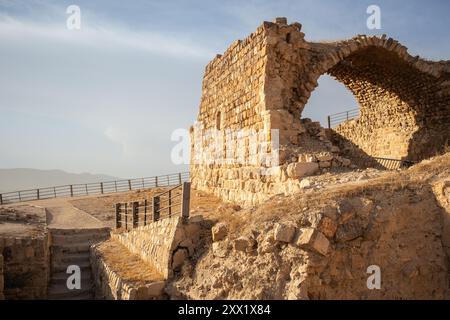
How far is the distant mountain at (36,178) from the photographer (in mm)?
152500

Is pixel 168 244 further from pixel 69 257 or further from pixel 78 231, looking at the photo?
pixel 78 231

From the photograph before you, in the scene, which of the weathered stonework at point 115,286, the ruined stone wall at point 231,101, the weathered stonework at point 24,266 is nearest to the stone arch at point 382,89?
the ruined stone wall at point 231,101

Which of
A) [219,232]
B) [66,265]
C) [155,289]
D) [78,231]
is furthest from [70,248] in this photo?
[219,232]

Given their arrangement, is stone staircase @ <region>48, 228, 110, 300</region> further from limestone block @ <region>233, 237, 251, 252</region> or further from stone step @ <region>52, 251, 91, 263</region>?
limestone block @ <region>233, 237, 251, 252</region>

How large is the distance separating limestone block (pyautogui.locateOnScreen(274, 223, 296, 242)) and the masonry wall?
721cm

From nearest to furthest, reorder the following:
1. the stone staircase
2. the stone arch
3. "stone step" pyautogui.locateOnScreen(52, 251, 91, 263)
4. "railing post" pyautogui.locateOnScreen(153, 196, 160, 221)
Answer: "railing post" pyautogui.locateOnScreen(153, 196, 160, 221), the stone staircase, the stone arch, "stone step" pyautogui.locateOnScreen(52, 251, 91, 263)

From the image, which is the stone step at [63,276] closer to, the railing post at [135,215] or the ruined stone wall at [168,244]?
the railing post at [135,215]

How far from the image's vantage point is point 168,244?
21.9 ft

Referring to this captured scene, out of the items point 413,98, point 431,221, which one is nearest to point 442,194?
point 431,221

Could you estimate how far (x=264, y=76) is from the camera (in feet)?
33.2

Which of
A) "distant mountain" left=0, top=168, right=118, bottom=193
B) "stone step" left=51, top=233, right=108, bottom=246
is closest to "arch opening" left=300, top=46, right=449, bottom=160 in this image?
"stone step" left=51, top=233, right=108, bottom=246

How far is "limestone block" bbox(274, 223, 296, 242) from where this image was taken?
529 centimetres

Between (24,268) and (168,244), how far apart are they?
546 centimetres
